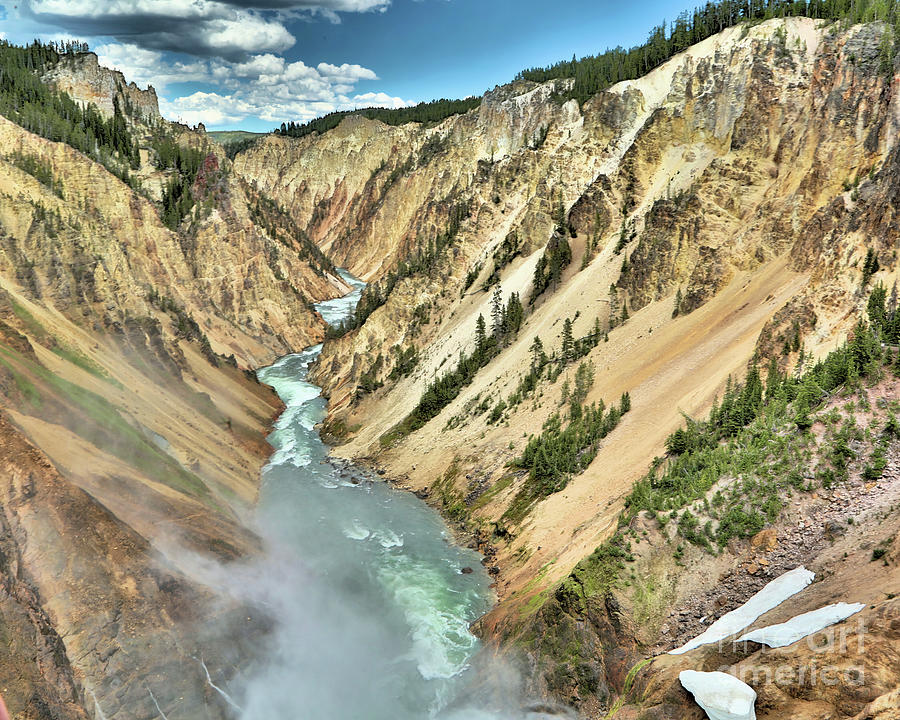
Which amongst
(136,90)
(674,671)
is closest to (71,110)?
(136,90)

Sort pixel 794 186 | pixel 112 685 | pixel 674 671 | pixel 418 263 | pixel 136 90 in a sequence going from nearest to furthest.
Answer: pixel 674 671 < pixel 112 685 < pixel 794 186 < pixel 418 263 < pixel 136 90

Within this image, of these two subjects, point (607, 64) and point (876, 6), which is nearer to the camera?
point (876, 6)

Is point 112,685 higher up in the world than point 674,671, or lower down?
lower down

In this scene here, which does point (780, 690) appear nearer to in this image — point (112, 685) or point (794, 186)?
point (112, 685)

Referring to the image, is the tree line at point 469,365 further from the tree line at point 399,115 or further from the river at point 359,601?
the tree line at point 399,115

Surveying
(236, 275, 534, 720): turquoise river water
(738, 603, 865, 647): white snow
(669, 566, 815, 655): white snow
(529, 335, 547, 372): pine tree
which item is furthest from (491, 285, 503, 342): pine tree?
(738, 603, 865, 647): white snow

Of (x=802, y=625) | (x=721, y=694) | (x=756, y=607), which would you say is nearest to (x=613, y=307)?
(x=756, y=607)

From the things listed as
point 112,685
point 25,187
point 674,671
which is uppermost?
point 25,187

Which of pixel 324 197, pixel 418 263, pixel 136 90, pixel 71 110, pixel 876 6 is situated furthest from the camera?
pixel 324 197
